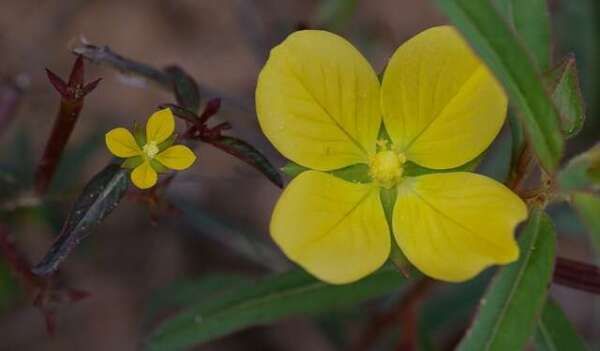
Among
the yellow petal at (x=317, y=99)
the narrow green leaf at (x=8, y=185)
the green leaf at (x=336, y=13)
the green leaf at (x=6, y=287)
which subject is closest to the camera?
the yellow petal at (x=317, y=99)

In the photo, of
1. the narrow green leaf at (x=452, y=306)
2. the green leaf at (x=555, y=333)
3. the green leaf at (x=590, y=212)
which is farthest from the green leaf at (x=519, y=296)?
the narrow green leaf at (x=452, y=306)

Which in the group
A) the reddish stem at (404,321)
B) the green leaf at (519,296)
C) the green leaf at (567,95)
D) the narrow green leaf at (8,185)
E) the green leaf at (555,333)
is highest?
the green leaf at (567,95)

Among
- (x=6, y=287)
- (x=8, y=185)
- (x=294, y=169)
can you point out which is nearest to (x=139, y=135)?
(x=294, y=169)

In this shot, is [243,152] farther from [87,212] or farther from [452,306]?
[452,306]

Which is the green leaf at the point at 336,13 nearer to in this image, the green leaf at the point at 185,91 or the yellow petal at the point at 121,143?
the green leaf at the point at 185,91

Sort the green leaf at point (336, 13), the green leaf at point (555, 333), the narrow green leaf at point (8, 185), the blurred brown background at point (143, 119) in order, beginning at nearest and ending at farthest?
the green leaf at point (555, 333) → the narrow green leaf at point (8, 185) → the green leaf at point (336, 13) → the blurred brown background at point (143, 119)

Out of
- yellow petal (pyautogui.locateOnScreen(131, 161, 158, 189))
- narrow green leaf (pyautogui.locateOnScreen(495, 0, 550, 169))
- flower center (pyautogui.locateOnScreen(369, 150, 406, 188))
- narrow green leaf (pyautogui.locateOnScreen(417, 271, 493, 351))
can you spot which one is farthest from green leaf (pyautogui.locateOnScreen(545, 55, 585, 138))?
narrow green leaf (pyautogui.locateOnScreen(417, 271, 493, 351))

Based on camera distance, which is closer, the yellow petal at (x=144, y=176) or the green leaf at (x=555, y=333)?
the yellow petal at (x=144, y=176)
